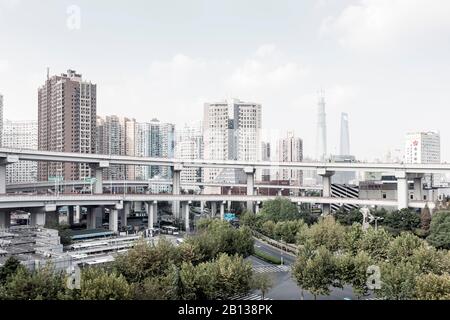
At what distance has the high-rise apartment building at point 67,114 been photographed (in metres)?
39.3

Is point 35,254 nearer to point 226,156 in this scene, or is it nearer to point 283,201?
point 283,201

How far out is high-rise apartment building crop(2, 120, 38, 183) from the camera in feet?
155

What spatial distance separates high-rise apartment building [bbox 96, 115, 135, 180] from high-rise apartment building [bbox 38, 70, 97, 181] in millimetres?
2737

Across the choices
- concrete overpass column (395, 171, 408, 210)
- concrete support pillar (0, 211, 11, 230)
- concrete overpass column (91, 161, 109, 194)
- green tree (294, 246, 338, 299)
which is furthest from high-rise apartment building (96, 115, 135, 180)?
green tree (294, 246, 338, 299)

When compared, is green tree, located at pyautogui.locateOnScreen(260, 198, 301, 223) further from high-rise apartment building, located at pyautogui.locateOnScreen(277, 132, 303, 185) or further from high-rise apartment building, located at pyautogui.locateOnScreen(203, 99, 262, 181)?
high-rise apartment building, located at pyautogui.locateOnScreen(277, 132, 303, 185)

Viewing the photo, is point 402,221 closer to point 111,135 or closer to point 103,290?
point 103,290

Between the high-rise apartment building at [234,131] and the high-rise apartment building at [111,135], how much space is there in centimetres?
986

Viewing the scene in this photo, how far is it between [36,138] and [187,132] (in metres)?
16.7

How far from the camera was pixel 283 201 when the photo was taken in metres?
26.7

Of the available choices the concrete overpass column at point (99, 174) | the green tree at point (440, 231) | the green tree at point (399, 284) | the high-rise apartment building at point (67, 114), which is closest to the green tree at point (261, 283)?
the green tree at point (399, 284)

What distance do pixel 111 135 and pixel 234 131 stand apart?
13694 millimetres

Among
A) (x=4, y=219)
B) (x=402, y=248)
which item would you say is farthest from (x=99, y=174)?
(x=402, y=248)

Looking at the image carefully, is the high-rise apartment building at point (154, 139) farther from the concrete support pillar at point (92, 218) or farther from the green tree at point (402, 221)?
the green tree at point (402, 221)
